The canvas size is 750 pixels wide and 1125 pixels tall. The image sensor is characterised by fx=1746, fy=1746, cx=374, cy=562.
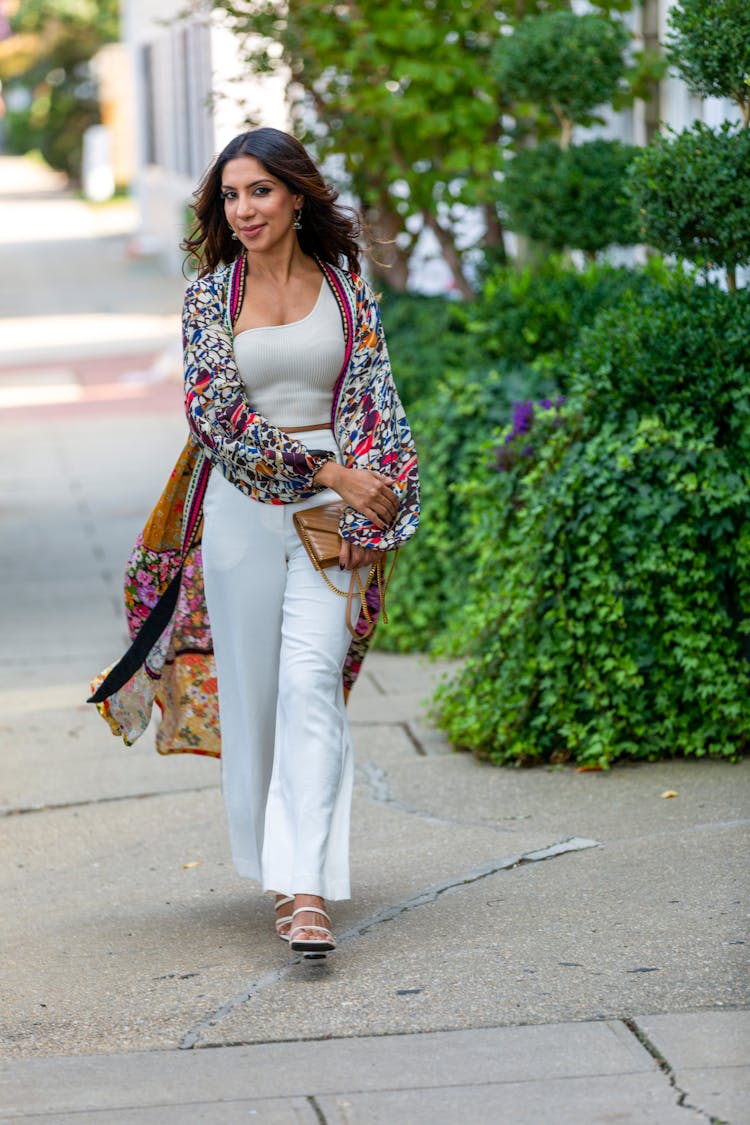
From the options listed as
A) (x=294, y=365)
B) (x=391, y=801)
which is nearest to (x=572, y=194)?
(x=391, y=801)

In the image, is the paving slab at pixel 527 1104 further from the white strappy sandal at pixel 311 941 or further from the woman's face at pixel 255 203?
the woman's face at pixel 255 203

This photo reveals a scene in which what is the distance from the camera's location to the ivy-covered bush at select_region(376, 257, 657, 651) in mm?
7223

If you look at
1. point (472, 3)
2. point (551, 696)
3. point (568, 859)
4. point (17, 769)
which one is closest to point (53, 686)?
point (17, 769)

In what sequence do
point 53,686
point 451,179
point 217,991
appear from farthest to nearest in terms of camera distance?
point 451,179, point 53,686, point 217,991

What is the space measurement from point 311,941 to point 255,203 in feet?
5.50

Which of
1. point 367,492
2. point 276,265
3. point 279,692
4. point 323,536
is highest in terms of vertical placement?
point 276,265

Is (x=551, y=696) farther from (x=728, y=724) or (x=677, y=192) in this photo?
(x=677, y=192)

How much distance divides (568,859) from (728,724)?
104cm

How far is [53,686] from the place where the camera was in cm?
729

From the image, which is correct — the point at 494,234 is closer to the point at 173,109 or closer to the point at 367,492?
the point at 367,492

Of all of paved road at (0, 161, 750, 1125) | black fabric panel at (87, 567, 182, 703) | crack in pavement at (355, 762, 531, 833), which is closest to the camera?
paved road at (0, 161, 750, 1125)

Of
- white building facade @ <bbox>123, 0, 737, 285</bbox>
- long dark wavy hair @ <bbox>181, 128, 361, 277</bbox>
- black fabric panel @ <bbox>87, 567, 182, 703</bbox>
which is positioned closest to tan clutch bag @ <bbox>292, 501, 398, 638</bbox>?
black fabric panel @ <bbox>87, 567, 182, 703</bbox>

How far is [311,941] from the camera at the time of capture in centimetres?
383

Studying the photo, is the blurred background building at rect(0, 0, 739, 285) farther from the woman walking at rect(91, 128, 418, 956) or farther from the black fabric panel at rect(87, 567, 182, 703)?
the black fabric panel at rect(87, 567, 182, 703)
